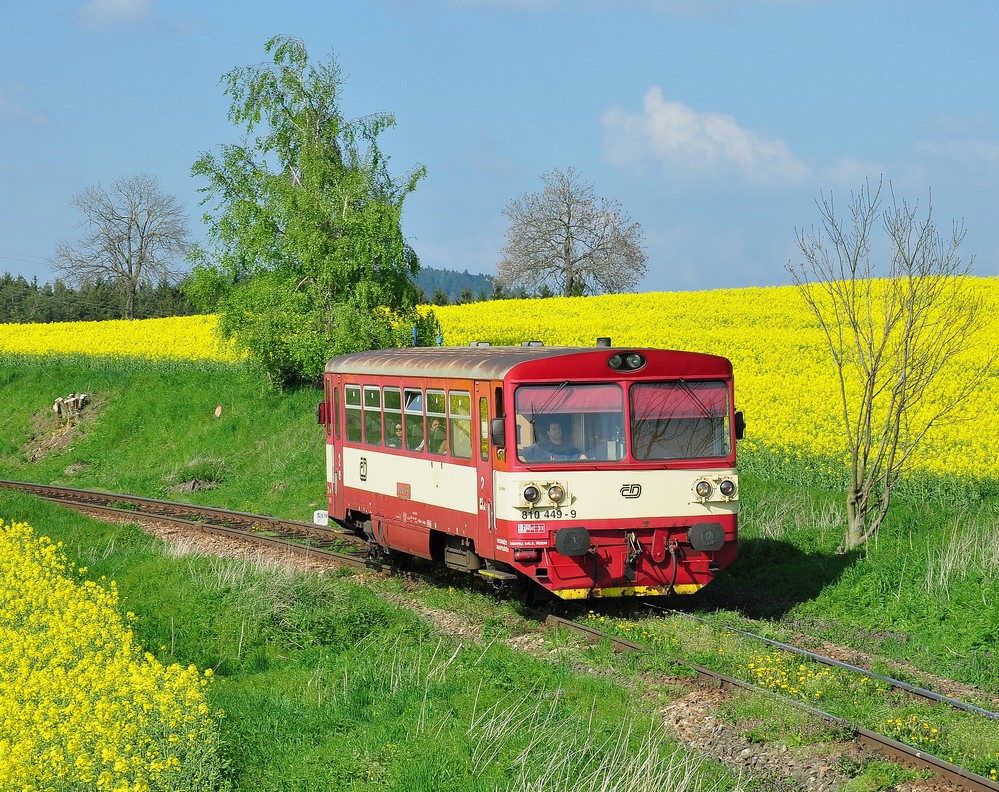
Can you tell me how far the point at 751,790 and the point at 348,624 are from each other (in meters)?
6.20

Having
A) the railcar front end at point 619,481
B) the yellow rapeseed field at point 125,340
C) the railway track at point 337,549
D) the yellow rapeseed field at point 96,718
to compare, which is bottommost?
the railway track at point 337,549

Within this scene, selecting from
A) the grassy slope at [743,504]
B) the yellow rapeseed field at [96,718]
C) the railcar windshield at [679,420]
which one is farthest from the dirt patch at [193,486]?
the yellow rapeseed field at [96,718]

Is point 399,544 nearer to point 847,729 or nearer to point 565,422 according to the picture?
point 565,422

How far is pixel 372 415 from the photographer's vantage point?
17.2 meters

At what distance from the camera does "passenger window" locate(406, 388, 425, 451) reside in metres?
15.6

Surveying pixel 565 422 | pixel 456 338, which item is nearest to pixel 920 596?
pixel 565 422

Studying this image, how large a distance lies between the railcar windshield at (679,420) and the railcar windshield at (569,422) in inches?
8.8

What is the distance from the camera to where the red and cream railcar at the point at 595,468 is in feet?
43.7

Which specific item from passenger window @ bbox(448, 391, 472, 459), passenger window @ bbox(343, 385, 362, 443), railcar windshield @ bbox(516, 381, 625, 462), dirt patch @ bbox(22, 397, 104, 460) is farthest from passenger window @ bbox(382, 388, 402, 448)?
dirt patch @ bbox(22, 397, 104, 460)

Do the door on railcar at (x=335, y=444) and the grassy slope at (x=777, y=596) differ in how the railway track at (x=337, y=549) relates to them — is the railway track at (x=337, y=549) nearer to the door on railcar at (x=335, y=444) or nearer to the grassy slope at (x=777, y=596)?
the door on railcar at (x=335, y=444)

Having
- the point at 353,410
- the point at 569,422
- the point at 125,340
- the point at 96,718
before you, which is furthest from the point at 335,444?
the point at 125,340

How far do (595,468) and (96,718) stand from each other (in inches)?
259

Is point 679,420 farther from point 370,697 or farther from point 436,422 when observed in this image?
point 370,697

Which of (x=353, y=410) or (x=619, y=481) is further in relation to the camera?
(x=353, y=410)
